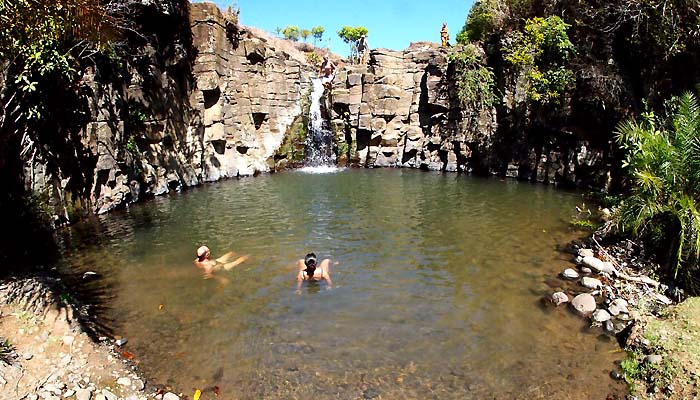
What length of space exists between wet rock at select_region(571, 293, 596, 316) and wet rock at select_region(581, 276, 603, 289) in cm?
68

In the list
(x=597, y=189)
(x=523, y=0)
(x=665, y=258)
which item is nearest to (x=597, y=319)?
(x=665, y=258)

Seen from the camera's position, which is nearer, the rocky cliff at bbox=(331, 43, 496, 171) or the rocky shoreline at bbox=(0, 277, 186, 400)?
the rocky shoreline at bbox=(0, 277, 186, 400)

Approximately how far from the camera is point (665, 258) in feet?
28.6

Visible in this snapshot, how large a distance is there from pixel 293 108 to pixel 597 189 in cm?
1523

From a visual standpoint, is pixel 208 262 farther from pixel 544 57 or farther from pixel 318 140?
pixel 318 140

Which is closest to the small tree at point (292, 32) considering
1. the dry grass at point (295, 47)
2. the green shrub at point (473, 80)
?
the dry grass at point (295, 47)

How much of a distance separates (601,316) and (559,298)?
0.79m

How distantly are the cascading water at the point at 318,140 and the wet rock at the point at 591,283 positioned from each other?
696 inches

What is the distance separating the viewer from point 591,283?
8578 millimetres

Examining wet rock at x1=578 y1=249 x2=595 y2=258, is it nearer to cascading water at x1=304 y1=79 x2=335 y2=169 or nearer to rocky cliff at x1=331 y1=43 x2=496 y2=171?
rocky cliff at x1=331 y1=43 x2=496 y2=171

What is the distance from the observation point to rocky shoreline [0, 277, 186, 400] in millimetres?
5332

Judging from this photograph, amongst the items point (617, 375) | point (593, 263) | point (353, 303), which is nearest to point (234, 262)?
point (353, 303)

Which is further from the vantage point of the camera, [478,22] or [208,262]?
[478,22]

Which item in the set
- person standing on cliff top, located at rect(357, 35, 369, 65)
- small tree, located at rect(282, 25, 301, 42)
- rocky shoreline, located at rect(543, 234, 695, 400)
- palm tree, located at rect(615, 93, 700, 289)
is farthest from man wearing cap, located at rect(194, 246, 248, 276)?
small tree, located at rect(282, 25, 301, 42)
